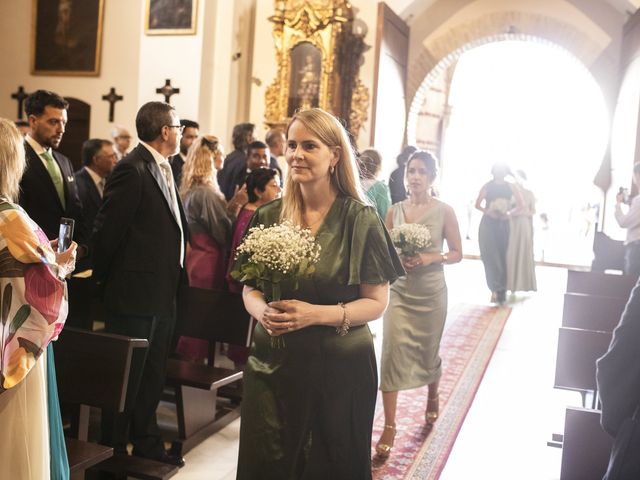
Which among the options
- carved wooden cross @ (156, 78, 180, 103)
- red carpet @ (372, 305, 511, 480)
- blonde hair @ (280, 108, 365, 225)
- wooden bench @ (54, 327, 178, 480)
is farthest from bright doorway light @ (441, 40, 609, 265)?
blonde hair @ (280, 108, 365, 225)

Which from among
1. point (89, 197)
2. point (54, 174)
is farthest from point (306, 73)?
point (54, 174)

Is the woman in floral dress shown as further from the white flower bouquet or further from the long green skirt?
the long green skirt

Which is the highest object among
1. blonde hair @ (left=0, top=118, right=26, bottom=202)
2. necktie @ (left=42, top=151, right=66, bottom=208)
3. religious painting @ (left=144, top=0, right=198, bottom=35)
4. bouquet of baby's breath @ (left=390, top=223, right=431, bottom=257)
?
religious painting @ (left=144, top=0, right=198, bottom=35)

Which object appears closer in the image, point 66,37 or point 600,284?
point 600,284

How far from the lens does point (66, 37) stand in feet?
43.5

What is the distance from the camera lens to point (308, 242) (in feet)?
9.64

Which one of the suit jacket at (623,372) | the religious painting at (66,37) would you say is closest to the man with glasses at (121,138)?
the religious painting at (66,37)

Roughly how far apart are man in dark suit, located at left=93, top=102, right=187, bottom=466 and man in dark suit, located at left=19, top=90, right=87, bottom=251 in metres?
0.69

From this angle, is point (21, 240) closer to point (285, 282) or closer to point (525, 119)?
point (285, 282)

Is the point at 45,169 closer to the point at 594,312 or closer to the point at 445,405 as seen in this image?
the point at 445,405

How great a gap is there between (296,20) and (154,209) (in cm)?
897

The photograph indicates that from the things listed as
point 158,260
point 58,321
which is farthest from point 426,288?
point 58,321

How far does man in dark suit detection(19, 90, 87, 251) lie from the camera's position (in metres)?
4.84

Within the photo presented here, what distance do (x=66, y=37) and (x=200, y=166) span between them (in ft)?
27.9
